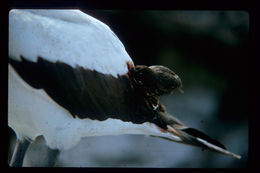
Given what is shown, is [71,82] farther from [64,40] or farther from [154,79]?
[154,79]

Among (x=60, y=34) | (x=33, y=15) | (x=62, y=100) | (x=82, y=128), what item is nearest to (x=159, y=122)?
(x=82, y=128)

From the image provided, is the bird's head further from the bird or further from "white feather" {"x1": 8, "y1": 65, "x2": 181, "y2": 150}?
"white feather" {"x1": 8, "y1": 65, "x2": 181, "y2": 150}

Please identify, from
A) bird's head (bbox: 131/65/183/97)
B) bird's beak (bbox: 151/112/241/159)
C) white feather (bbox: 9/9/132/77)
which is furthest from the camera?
bird's beak (bbox: 151/112/241/159)

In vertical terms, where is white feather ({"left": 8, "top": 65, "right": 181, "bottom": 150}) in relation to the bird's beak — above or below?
above

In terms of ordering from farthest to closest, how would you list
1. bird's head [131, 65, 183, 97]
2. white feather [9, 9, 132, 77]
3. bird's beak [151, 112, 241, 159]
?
1. bird's beak [151, 112, 241, 159]
2. bird's head [131, 65, 183, 97]
3. white feather [9, 9, 132, 77]

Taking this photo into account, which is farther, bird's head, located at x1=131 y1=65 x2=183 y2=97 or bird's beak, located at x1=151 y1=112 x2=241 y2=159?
bird's beak, located at x1=151 y1=112 x2=241 y2=159

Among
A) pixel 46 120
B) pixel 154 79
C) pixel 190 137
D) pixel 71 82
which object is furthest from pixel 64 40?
pixel 190 137

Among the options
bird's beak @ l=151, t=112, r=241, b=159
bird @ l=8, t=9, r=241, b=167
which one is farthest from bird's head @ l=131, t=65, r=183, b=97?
bird's beak @ l=151, t=112, r=241, b=159

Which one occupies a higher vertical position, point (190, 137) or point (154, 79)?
point (154, 79)
